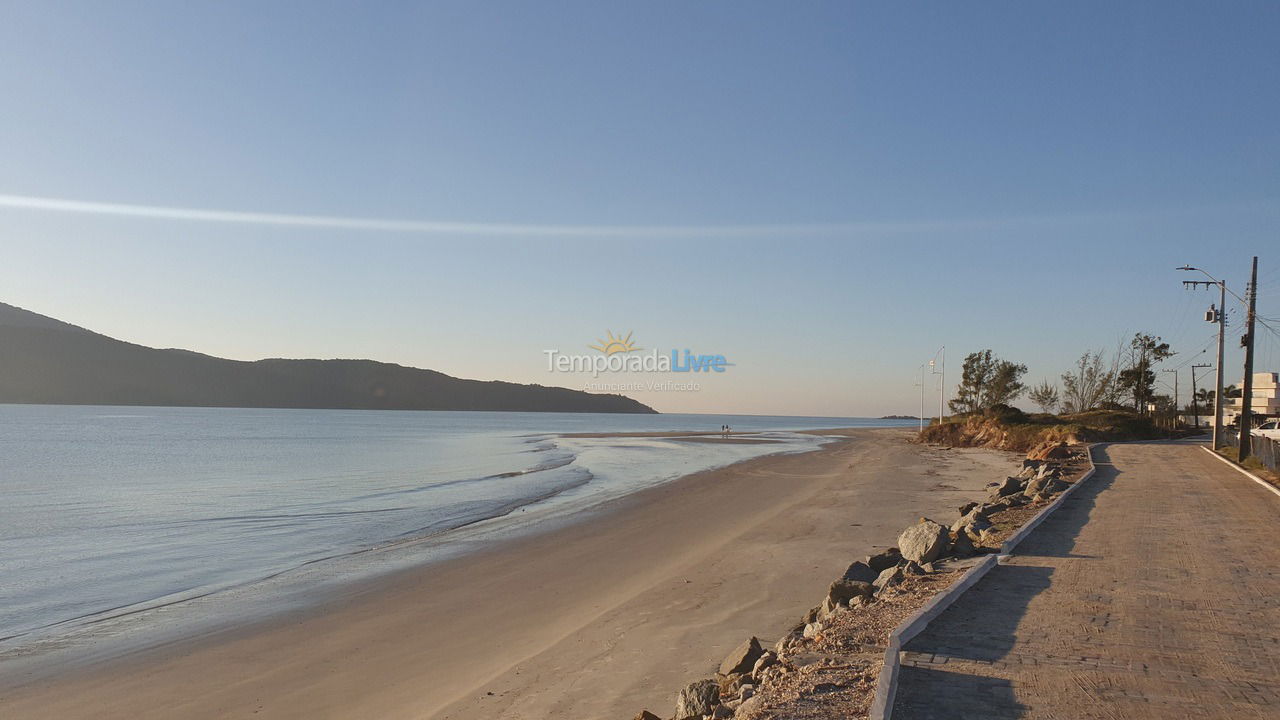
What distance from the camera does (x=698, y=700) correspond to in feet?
18.4

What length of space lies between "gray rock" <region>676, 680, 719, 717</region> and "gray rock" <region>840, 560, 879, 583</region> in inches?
158

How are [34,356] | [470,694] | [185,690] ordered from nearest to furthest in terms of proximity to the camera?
[470,694], [185,690], [34,356]

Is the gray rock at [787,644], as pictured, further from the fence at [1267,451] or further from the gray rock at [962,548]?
the fence at [1267,451]

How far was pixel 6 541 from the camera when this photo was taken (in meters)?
16.5

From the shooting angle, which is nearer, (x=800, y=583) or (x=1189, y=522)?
(x=800, y=583)

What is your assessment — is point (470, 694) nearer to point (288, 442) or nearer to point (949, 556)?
point (949, 556)

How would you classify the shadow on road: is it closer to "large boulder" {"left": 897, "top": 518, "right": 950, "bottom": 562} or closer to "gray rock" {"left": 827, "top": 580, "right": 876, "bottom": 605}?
"large boulder" {"left": 897, "top": 518, "right": 950, "bottom": 562}

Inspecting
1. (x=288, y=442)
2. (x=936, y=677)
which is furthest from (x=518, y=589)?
(x=288, y=442)

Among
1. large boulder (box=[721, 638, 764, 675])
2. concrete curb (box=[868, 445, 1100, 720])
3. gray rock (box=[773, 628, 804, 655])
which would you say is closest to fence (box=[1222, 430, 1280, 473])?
concrete curb (box=[868, 445, 1100, 720])

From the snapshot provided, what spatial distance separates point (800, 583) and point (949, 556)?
7.89 feet

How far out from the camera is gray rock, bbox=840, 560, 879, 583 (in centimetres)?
932

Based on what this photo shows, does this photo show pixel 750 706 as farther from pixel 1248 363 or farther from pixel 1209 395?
pixel 1209 395

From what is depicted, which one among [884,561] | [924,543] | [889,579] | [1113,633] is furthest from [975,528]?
[1113,633]

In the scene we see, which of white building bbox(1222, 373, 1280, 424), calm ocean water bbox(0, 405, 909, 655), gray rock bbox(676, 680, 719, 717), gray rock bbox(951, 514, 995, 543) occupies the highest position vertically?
white building bbox(1222, 373, 1280, 424)
